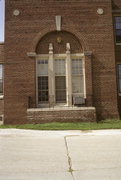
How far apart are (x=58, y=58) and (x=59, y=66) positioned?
542mm

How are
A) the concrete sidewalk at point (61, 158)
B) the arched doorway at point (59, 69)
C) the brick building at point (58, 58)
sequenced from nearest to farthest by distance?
1. the concrete sidewalk at point (61, 158)
2. the brick building at point (58, 58)
3. the arched doorway at point (59, 69)

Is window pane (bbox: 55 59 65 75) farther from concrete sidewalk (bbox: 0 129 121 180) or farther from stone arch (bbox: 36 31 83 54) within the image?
concrete sidewalk (bbox: 0 129 121 180)

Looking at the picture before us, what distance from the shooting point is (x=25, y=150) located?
23.5ft

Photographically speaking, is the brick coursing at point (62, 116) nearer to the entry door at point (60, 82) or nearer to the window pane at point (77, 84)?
the entry door at point (60, 82)

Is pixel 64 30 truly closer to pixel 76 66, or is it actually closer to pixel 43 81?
pixel 76 66

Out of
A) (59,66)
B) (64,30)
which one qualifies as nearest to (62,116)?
(59,66)

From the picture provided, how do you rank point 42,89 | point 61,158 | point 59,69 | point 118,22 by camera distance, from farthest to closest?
point 118,22, point 59,69, point 42,89, point 61,158

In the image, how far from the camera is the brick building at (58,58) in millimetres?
14156

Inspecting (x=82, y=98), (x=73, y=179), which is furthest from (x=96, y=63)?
(x=73, y=179)

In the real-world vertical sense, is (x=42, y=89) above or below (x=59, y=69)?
below

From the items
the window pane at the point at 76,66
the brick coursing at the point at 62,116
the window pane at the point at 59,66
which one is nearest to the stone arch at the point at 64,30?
the window pane at the point at 76,66

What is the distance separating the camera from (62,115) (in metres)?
13.4

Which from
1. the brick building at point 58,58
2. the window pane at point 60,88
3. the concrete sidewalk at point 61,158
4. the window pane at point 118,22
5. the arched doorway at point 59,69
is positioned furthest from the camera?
the window pane at point 118,22

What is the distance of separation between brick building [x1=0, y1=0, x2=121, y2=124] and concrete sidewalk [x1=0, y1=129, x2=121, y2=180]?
473 cm
